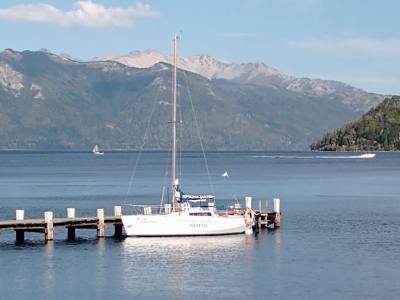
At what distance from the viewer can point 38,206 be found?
11844 centimetres

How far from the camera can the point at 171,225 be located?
78062 mm

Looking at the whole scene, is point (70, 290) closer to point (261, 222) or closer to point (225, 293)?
point (225, 293)

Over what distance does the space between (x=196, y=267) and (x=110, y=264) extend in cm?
640

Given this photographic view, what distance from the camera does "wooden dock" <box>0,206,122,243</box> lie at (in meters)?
76.8

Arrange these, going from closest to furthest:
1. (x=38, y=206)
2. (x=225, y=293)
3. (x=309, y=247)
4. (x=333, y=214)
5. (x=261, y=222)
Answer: (x=225, y=293)
(x=309, y=247)
(x=261, y=222)
(x=333, y=214)
(x=38, y=206)

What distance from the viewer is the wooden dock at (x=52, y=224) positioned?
76750mm

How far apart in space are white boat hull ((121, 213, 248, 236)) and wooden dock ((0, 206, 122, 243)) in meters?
2.91

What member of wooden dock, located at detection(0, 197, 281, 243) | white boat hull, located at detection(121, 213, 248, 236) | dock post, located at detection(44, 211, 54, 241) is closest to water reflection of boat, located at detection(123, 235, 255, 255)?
white boat hull, located at detection(121, 213, 248, 236)

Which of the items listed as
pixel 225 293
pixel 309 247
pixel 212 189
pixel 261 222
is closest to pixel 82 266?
pixel 225 293

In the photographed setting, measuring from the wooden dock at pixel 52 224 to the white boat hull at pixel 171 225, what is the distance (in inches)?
115

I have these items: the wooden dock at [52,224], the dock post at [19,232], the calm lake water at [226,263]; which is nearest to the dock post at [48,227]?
the wooden dock at [52,224]

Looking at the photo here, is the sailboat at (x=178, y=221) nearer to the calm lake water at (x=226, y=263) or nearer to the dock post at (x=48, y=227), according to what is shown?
the calm lake water at (x=226, y=263)

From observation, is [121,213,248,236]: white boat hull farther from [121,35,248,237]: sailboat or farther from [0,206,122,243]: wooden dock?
[0,206,122,243]: wooden dock

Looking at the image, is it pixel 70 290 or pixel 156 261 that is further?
pixel 156 261
